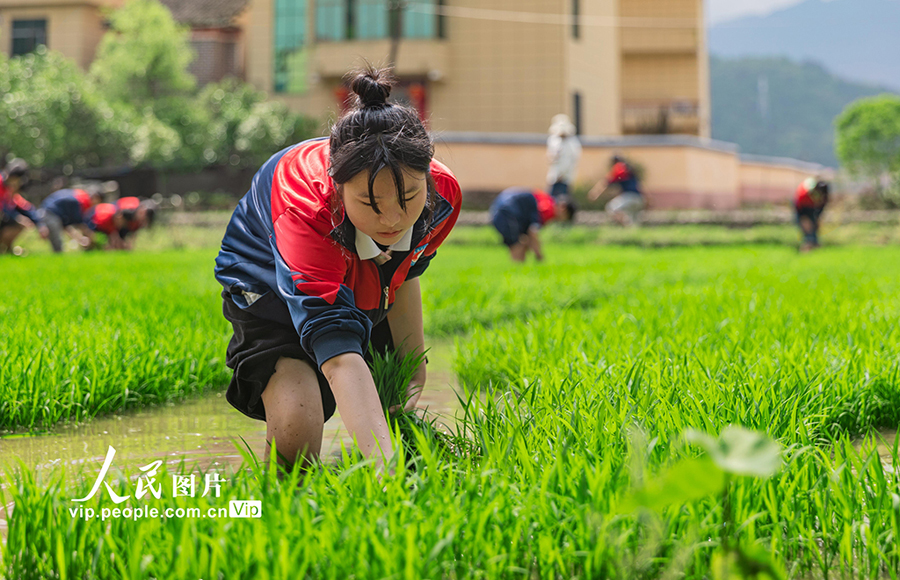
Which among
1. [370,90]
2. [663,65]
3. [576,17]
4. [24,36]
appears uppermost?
[24,36]

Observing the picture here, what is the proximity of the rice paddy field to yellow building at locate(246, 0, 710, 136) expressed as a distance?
20.3 meters

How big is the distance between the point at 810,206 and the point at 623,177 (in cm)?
308

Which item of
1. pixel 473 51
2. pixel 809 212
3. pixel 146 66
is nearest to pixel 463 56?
pixel 473 51

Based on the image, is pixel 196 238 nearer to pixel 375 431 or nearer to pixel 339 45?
pixel 339 45

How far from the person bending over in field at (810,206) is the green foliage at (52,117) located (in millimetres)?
17052

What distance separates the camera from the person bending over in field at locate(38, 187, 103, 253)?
12.1m

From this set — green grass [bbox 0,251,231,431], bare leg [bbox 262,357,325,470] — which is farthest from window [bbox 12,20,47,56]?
bare leg [bbox 262,357,325,470]

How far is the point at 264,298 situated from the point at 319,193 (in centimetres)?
39

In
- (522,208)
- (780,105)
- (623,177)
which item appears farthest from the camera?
(780,105)

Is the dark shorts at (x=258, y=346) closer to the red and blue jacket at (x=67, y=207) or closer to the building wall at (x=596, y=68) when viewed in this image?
the red and blue jacket at (x=67, y=207)

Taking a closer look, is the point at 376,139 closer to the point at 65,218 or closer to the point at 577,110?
the point at 65,218

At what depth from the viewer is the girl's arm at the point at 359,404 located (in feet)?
6.25

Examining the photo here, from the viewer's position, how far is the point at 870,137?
36.8 metres

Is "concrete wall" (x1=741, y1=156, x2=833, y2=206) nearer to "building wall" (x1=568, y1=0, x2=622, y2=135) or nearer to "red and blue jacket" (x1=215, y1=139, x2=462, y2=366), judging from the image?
"building wall" (x1=568, y1=0, x2=622, y2=135)
